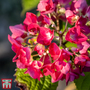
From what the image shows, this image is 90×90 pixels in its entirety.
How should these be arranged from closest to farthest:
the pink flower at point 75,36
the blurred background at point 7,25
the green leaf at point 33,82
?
the pink flower at point 75,36 < the green leaf at point 33,82 < the blurred background at point 7,25

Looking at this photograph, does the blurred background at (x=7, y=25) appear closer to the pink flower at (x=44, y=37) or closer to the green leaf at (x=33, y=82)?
the green leaf at (x=33, y=82)

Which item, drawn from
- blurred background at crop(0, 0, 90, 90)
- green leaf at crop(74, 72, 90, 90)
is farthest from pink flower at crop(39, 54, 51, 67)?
blurred background at crop(0, 0, 90, 90)

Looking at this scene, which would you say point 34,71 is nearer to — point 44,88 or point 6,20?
point 44,88

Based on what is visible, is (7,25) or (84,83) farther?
(7,25)

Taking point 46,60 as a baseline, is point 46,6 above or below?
above

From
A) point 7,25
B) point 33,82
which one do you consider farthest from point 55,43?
point 7,25

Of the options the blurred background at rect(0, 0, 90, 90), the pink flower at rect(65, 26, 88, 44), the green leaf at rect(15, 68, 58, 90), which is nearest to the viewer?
the pink flower at rect(65, 26, 88, 44)

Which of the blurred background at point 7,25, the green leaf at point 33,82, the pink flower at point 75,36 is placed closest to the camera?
the pink flower at point 75,36

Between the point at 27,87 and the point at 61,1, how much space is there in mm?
237

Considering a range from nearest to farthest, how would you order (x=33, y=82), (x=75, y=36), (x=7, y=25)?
(x=75, y=36) → (x=33, y=82) → (x=7, y=25)

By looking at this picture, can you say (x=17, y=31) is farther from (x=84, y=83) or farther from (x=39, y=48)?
(x=84, y=83)

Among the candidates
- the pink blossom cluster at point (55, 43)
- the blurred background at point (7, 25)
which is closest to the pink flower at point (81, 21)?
the pink blossom cluster at point (55, 43)

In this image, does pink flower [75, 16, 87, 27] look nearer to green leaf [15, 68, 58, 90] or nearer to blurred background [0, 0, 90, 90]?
green leaf [15, 68, 58, 90]

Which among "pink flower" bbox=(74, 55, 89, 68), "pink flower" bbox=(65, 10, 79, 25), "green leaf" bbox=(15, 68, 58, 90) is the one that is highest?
"pink flower" bbox=(65, 10, 79, 25)
